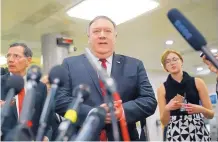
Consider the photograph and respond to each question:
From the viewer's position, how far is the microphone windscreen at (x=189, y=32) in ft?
2.30

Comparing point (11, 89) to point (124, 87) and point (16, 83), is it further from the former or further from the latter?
point (124, 87)

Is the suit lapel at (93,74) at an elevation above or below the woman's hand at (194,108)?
above

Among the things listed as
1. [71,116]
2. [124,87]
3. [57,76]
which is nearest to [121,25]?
[124,87]

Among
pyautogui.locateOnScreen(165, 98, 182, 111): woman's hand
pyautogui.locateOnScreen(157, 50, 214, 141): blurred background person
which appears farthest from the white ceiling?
pyautogui.locateOnScreen(165, 98, 182, 111): woman's hand

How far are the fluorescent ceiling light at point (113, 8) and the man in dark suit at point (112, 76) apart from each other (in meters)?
1.97

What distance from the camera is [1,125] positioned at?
750 mm

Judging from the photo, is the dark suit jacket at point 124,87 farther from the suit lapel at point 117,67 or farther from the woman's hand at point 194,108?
the woman's hand at point 194,108

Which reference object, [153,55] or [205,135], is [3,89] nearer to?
[205,135]

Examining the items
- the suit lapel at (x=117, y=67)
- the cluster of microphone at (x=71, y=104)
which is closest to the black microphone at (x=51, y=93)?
the cluster of microphone at (x=71, y=104)

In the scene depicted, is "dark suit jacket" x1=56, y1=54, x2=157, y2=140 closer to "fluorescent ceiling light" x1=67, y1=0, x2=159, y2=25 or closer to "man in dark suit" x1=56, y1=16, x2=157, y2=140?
"man in dark suit" x1=56, y1=16, x2=157, y2=140

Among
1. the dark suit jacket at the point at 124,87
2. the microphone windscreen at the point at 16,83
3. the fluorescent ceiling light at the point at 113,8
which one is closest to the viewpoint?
the microphone windscreen at the point at 16,83

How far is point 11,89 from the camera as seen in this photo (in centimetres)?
72

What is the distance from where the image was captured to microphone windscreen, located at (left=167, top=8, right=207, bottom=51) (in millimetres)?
702

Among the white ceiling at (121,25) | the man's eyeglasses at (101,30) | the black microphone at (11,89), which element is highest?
the white ceiling at (121,25)
